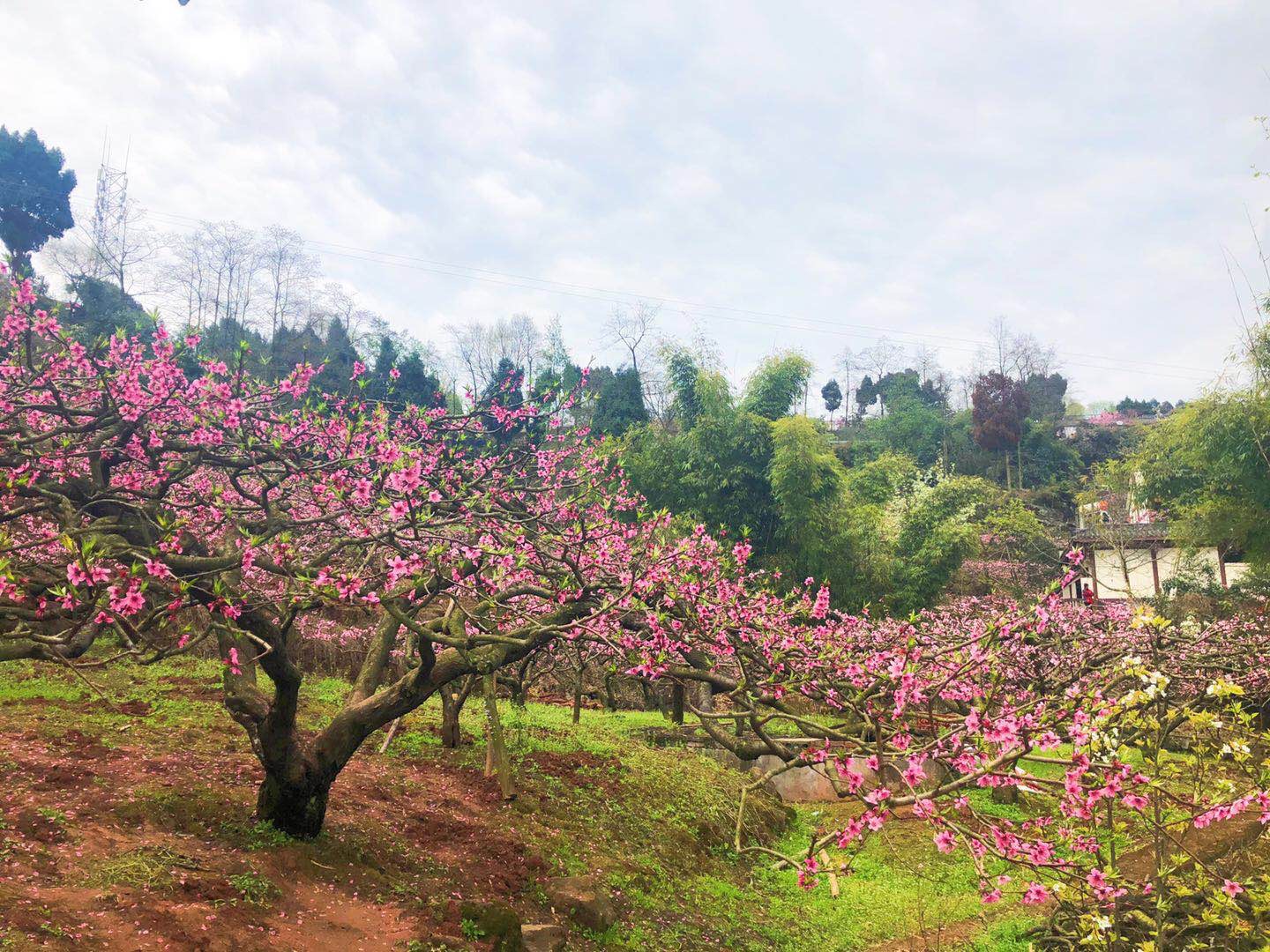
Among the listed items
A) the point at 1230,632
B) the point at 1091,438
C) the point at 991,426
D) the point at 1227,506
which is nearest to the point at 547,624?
the point at 1230,632

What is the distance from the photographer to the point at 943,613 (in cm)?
1633

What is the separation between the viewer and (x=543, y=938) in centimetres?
582

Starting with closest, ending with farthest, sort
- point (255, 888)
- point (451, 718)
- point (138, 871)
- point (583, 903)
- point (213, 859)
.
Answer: point (138, 871) → point (255, 888) → point (213, 859) → point (583, 903) → point (451, 718)

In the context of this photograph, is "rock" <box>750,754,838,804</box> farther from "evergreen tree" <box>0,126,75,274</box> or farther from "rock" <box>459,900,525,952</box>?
"evergreen tree" <box>0,126,75,274</box>

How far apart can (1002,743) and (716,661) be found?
4.20m

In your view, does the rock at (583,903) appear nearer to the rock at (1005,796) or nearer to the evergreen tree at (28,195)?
the rock at (1005,796)

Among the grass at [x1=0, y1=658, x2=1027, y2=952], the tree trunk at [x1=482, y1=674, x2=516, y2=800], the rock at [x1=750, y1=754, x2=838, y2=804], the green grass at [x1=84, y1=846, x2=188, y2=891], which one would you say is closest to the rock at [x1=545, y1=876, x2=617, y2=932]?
the grass at [x1=0, y1=658, x2=1027, y2=952]

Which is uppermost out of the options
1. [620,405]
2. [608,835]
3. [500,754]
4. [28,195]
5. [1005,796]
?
[28,195]

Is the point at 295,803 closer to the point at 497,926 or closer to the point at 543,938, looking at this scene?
the point at 497,926

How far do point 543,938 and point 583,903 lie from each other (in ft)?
2.87

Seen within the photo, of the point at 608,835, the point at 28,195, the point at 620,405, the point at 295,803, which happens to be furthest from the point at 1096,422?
the point at 28,195

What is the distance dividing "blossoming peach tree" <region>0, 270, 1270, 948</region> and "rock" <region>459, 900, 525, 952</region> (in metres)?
1.62

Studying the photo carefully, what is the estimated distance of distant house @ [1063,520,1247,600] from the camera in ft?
72.4

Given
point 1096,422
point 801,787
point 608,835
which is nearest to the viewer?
point 608,835
